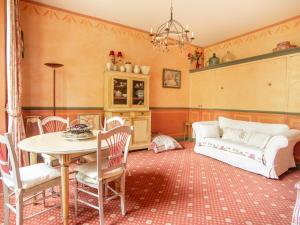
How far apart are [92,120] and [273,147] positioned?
349 centimetres

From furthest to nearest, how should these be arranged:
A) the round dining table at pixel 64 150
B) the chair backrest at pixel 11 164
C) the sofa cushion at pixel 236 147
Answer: the sofa cushion at pixel 236 147 → the round dining table at pixel 64 150 → the chair backrest at pixel 11 164

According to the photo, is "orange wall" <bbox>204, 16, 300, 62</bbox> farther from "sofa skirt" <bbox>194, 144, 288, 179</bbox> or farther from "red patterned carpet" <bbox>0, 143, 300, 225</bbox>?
"red patterned carpet" <bbox>0, 143, 300, 225</bbox>

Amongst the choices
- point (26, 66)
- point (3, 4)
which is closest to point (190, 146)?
point (26, 66)

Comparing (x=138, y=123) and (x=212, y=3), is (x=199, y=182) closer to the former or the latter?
(x=138, y=123)

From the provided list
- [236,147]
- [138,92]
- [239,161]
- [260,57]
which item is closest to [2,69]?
[138,92]

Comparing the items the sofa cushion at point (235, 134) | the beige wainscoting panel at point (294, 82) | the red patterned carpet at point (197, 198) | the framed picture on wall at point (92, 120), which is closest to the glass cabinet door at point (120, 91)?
the framed picture on wall at point (92, 120)

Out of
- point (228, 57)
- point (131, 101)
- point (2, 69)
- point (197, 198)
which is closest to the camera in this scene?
point (197, 198)

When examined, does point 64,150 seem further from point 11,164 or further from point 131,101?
point 131,101

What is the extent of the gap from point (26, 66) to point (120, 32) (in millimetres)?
2196

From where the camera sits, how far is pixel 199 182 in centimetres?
289

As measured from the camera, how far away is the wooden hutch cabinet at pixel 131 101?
4.25 meters

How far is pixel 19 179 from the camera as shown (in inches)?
64.0

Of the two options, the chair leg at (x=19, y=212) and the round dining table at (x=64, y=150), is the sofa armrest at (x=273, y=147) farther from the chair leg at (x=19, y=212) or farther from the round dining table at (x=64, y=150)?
the chair leg at (x=19, y=212)

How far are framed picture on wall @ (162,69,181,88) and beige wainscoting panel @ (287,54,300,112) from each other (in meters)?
2.75
